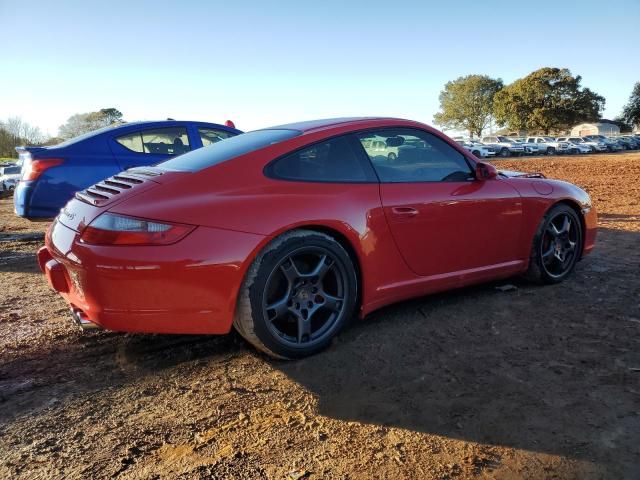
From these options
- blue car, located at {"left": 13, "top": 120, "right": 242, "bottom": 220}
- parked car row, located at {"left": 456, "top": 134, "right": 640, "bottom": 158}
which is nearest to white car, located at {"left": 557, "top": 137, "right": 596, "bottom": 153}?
parked car row, located at {"left": 456, "top": 134, "right": 640, "bottom": 158}

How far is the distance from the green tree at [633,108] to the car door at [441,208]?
10108cm

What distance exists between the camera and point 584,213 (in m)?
4.37

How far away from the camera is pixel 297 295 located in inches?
115

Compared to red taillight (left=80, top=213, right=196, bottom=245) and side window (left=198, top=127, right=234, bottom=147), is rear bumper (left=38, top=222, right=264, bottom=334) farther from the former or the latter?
side window (left=198, top=127, right=234, bottom=147)

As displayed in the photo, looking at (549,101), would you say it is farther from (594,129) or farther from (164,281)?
(164,281)

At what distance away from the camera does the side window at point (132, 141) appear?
602 cm

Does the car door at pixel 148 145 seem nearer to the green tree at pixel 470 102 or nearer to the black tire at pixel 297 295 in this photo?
the black tire at pixel 297 295

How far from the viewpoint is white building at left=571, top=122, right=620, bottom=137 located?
77.1m

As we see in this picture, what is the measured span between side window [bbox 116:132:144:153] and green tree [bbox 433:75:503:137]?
84739 mm

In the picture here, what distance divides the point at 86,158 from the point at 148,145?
730 millimetres

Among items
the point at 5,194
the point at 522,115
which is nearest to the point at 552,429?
the point at 5,194

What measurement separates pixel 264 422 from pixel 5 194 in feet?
70.3

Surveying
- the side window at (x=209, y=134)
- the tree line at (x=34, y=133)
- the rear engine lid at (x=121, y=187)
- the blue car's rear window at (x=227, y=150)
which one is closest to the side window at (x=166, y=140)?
the side window at (x=209, y=134)

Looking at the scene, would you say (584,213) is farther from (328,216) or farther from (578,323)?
(328,216)
